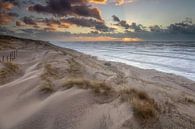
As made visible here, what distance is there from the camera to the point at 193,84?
14.7 m

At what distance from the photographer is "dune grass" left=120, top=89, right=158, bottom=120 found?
466cm

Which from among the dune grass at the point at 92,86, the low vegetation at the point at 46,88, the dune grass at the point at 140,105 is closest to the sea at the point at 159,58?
the dune grass at the point at 92,86

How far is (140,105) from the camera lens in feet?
16.2

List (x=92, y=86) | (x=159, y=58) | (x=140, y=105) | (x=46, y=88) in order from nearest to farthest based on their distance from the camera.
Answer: (x=140, y=105) → (x=92, y=86) → (x=46, y=88) → (x=159, y=58)

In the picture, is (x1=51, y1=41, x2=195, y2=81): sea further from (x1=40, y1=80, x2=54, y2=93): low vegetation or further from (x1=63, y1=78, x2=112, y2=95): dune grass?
(x1=40, y1=80, x2=54, y2=93): low vegetation

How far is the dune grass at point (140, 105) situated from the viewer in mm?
4657

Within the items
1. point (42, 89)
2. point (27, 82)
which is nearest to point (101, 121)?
point (42, 89)

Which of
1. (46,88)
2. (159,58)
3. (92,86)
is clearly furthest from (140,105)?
(159,58)

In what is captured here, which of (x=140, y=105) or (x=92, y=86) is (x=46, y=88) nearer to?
(x=92, y=86)

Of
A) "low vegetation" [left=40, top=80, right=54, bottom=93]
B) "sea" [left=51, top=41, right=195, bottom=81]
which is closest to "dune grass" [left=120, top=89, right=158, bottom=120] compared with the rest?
"low vegetation" [left=40, top=80, right=54, bottom=93]

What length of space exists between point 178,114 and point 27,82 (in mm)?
6092

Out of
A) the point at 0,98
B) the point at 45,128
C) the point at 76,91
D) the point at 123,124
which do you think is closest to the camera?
the point at 123,124

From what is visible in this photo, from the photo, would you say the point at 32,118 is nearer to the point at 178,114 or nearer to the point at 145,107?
the point at 145,107

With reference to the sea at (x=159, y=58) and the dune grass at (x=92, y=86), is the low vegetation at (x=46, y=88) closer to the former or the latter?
the dune grass at (x=92, y=86)
